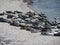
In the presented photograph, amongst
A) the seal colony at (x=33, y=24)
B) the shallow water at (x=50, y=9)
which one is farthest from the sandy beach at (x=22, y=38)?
the shallow water at (x=50, y=9)

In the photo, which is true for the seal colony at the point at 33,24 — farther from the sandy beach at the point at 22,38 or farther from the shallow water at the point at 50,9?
the shallow water at the point at 50,9

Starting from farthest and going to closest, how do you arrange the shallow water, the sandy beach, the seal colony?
the shallow water < the seal colony < the sandy beach

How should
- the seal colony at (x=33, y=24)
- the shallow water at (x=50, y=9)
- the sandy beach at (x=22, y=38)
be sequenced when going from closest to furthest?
the sandy beach at (x=22, y=38)
the seal colony at (x=33, y=24)
the shallow water at (x=50, y=9)

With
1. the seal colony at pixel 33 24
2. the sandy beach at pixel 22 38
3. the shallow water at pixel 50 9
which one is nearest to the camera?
the sandy beach at pixel 22 38

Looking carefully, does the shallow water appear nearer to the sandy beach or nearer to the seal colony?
the seal colony

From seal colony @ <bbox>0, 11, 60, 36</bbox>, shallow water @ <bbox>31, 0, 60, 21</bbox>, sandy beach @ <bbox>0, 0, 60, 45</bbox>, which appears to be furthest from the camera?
shallow water @ <bbox>31, 0, 60, 21</bbox>

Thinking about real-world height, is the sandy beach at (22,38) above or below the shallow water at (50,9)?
below

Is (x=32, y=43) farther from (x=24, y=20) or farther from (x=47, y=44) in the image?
(x=24, y=20)

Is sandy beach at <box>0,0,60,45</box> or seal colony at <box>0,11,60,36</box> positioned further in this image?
seal colony at <box>0,11,60,36</box>

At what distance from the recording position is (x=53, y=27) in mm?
15844

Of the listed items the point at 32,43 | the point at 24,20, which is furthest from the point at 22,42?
the point at 24,20

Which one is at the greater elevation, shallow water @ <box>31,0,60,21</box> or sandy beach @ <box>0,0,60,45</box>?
shallow water @ <box>31,0,60,21</box>

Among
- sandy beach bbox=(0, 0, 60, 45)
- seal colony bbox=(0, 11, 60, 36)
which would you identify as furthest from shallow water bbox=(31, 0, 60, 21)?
sandy beach bbox=(0, 0, 60, 45)

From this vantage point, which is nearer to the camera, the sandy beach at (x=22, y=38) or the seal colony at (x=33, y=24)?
the sandy beach at (x=22, y=38)
